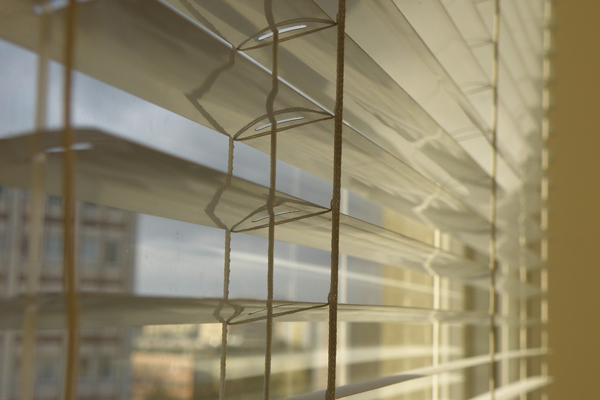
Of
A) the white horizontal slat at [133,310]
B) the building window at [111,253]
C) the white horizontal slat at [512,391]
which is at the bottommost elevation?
the white horizontal slat at [512,391]

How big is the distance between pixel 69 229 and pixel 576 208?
6.86ft

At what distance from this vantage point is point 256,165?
84 cm

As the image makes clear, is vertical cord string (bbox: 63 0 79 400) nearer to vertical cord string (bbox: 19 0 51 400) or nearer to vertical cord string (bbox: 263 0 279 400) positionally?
vertical cord string (bbox: 19 0 51 400)

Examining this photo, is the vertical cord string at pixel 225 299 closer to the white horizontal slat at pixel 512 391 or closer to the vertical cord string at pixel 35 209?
the vertical cord string at pixel 35 209

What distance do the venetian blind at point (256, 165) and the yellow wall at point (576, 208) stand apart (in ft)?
2.44

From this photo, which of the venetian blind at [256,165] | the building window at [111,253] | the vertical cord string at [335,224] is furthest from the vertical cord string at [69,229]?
the vertical cord string at [335,224]

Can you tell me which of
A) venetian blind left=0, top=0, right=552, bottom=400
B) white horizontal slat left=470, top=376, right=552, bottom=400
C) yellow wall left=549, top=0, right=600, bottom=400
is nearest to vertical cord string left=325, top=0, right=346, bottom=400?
venetian blind left=0, top=0, right=552, bottom=400

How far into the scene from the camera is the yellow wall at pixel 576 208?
1966 mm

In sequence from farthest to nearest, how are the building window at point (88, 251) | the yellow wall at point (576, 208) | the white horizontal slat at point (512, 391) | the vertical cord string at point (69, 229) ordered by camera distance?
1. the yellow wall at point (576, 208)
2. the white horizontal slat at point (512, 391)
3. the building window at point (88, 251)
4. the vertical cord string at point (69, 229)

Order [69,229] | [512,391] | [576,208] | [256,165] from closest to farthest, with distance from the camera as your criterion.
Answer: [69,229], [256,165], [512,391], [576,208]

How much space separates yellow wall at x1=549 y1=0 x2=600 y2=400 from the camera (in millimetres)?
1966

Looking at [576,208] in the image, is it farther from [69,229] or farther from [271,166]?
[69,229]

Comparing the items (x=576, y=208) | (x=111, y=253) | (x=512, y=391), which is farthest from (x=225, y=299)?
(x=576, y=208)

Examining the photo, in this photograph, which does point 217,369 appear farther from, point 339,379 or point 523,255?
point 523,255
